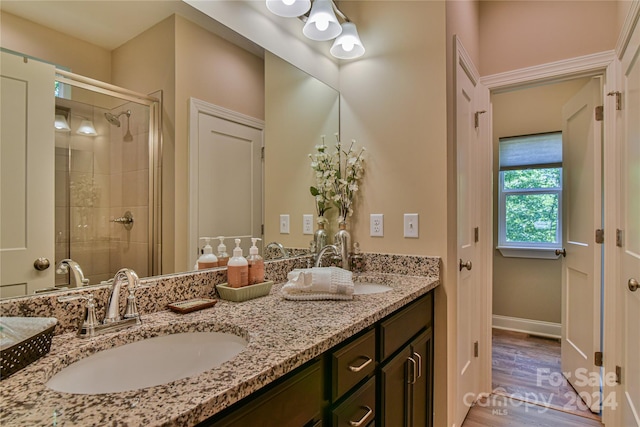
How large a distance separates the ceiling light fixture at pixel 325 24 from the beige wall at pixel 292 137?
0.19 m

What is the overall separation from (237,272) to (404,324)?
677mm

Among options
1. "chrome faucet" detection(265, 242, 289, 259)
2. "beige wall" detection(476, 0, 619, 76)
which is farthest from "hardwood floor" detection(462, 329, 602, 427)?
"beige wall" detection(476, 0, 619, 76)

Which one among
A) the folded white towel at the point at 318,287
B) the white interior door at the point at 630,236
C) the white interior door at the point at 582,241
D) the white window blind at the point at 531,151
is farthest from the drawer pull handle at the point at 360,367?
the white window blind at the point at 531,151

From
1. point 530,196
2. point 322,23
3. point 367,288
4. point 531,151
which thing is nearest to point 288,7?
point 322,23

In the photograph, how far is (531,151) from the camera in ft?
11.4

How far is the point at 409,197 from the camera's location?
178 centimetres

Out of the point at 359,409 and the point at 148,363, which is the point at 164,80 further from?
the point at 359,409

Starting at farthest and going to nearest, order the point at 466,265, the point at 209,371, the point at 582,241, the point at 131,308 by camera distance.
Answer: the point at 582,241 < the point at 466,265 < the point at 131,308 < the point at 209,371

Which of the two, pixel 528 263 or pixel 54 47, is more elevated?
pixel 54 47

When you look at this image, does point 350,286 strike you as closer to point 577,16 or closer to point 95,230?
point 95,230

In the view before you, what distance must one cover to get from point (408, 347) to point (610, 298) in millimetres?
1384

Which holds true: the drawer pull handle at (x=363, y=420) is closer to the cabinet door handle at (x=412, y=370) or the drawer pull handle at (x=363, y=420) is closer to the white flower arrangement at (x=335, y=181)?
the cabinet door handle at (x=412, y=370)

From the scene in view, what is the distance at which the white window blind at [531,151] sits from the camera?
11.1 feet

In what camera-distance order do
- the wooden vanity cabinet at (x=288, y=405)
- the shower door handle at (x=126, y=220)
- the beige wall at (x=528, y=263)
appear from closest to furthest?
the wooden vanity cabinet at (x=288, y=405) → the shower door handle at (x=126, y=220) → the beige wall at (x=528, y=263)
